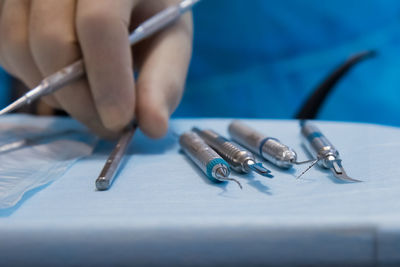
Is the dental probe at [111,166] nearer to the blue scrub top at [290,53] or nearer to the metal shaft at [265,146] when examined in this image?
the metal shaft at [265,146]

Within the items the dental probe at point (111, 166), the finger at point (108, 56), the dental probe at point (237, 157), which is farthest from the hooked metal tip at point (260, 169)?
the finger at point (108, 56)

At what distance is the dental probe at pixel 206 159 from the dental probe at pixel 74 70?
7.5 inches

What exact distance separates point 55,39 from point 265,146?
1.11 feet

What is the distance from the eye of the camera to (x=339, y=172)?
461 mm

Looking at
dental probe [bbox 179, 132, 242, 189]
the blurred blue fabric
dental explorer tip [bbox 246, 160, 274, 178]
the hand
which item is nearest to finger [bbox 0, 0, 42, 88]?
the hand

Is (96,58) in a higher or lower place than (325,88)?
higher

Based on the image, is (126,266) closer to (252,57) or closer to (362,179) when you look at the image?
(362,179)

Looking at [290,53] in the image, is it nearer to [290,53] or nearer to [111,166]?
[290,53]

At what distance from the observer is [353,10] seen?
3.73 ft

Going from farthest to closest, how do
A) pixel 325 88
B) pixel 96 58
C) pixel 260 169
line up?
pixel 325 88, pixel 96 58, pixel 260 169

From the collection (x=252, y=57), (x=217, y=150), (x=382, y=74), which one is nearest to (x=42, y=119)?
(x=217, y=150)

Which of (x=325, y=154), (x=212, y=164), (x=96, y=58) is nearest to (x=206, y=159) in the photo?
(x=212, y=164)

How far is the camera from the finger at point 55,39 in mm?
620

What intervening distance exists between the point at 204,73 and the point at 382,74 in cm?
48
